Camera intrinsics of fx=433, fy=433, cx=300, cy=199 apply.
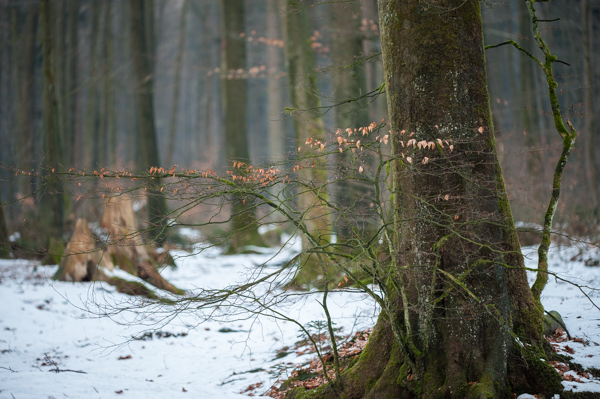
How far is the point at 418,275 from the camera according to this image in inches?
146

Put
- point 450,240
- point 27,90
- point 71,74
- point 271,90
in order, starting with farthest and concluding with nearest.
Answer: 1. point 71,74
2. point 271,90
3. point 27,90
4. point 450,240

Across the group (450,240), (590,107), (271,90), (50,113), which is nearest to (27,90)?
(50,113)

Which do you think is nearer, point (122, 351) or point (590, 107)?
point (122, 351)

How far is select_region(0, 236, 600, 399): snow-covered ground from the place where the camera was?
4.14 metres

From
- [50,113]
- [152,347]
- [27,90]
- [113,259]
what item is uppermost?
[27,90]

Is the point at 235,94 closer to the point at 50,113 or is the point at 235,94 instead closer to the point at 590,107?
the point at 50,113

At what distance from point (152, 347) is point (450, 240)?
4.50 metres

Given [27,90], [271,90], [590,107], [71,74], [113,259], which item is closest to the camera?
[113,259]

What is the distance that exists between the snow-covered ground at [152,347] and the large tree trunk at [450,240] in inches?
24.3

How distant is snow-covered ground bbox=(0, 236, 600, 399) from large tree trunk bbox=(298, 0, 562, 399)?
2.03ft

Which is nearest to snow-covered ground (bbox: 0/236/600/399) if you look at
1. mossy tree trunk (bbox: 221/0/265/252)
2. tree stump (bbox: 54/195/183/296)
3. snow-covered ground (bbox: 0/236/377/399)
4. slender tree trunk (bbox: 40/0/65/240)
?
snow-covered ground (bbox: 0/236/377/399)

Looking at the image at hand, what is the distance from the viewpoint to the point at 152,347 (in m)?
6.09

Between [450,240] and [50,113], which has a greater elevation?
[50,113]

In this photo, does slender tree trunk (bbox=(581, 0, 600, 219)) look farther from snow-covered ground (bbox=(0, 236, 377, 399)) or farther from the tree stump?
the tree stump
